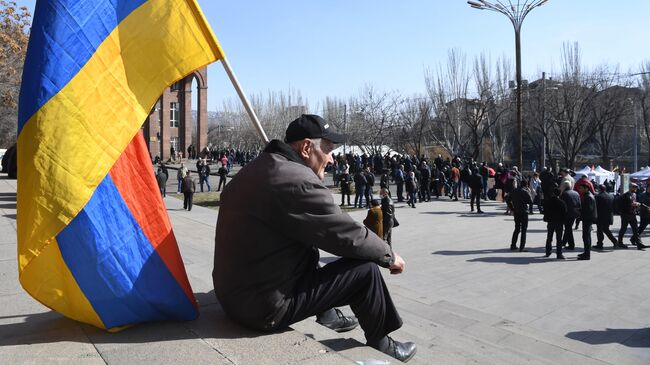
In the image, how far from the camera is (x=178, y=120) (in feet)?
199

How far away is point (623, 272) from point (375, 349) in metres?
8.02

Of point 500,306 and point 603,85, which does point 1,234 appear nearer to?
point 500,306

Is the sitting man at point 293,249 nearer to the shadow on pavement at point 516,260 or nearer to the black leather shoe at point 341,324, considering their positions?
the black leather shoe at point 341,324

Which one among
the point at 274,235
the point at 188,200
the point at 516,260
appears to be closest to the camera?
the point at 274,235

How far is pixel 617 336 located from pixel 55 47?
621cm

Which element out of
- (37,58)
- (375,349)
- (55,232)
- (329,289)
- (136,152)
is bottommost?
(375,349)

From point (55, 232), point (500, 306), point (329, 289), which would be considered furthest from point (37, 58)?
point (500, 306)

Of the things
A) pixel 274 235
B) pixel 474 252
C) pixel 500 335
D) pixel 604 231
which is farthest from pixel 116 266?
pixel 604 231

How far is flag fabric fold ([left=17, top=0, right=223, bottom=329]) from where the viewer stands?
2.64 metres

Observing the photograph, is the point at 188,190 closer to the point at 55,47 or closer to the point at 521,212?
the point at 521,212

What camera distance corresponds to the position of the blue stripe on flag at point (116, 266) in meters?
2.71

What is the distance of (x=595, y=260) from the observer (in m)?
10.3

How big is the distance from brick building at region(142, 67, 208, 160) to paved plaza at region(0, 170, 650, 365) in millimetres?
41571

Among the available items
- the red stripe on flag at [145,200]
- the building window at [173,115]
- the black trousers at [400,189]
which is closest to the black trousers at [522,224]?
the red stripe on flag at [145,200]
